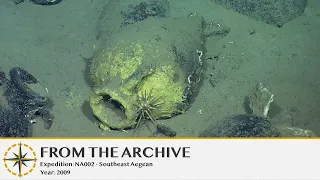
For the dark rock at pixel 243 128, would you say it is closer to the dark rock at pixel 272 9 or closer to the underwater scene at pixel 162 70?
the underwater scene at pixel 162 70

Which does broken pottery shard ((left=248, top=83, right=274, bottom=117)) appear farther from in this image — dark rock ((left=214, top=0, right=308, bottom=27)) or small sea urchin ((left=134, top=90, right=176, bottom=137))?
dark rock ((left=214, top=0, right=308, bottom=27))

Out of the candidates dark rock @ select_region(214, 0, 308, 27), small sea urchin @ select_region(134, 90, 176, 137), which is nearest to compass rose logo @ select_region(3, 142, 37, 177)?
small sea urchin @ select_region(134, 90, 176, 137)

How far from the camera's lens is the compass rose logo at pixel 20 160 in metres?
3.16

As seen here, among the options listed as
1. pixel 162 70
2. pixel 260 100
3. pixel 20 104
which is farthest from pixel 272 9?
pixel 20 104

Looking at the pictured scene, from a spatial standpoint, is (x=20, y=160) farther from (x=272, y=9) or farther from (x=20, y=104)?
(x=272, y=9)

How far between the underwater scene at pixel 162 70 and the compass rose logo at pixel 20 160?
31.2 inches

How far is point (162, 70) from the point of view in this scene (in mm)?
3848

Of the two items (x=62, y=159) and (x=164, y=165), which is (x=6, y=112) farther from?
(x=164, y=165)

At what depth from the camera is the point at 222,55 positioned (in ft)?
16.4

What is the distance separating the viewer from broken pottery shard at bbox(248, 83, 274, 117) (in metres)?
4.07

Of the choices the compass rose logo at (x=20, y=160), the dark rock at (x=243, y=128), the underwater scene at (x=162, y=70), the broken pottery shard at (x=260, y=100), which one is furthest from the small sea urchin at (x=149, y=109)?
the compass rose logo at (x=20, y=160)

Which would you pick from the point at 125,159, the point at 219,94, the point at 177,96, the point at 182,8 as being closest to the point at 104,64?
the point at 177,96

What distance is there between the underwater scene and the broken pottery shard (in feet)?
0.05

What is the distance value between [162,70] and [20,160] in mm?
1943
